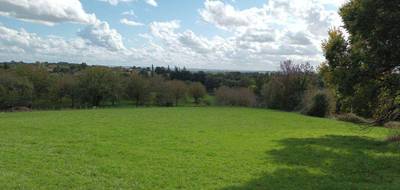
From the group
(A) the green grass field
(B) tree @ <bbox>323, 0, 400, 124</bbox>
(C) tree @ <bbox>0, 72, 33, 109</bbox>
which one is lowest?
(C) tree @ <bbox>0, 72, 33, 109</bbox>

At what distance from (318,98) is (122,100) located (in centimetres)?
5272

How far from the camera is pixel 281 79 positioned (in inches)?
2926

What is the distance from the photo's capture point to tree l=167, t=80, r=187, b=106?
99850 mm

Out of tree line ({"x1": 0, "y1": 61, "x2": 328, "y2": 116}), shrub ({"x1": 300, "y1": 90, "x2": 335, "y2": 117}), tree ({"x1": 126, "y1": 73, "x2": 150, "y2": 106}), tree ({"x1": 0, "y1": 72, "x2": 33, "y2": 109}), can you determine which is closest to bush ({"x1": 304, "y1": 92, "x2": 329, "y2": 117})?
shrub ({"x1": 300, "y1": 90, "x2": 335, "y2": 117})

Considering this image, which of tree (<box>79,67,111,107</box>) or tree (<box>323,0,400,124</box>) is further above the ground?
tree (<box>323,0,400,124</box>)

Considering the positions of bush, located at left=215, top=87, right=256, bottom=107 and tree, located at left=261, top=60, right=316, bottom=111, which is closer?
tree, located at left=261, top=60, right=316, bottom=111

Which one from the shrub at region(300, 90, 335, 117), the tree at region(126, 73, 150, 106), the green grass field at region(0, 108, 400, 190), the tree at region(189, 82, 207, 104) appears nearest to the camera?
the green grass field at region(0, 108, 400, 190)

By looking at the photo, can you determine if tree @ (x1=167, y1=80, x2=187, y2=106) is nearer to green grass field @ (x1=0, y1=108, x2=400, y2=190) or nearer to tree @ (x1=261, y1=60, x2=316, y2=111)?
tree @ (x1=261, y1=60, x2=316, y2=111)

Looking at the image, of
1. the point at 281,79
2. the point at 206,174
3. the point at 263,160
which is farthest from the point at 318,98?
the point at 206,174

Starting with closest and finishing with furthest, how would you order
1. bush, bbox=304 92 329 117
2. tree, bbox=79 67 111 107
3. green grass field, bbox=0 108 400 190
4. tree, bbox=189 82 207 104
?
1. green grass field, bbox=0 108 400 190
2. bush, bbox=304 92 329 117
3. tree, bbox=79 67 111 107
4. tree, bbox=189 82 207 104

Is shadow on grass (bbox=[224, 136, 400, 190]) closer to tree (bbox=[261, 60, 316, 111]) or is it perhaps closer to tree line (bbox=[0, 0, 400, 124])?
tree line (bbox=[0, 0, 400, 124])

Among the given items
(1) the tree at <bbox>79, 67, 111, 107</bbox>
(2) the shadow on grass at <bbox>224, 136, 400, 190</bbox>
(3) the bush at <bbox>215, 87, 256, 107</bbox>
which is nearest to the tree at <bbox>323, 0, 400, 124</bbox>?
(2) the shadow on grass at <bbox>224, 136, 400, 190</bbox>

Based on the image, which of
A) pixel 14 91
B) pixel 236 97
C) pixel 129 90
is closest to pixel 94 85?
pixel 129 90

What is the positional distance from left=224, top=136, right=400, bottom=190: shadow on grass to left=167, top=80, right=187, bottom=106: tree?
7837cm
